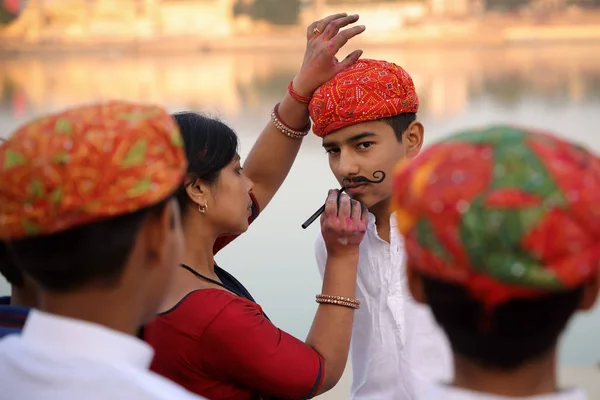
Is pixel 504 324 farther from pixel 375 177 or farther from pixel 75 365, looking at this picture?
pixel 375 177

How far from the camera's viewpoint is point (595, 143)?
5.12 metres

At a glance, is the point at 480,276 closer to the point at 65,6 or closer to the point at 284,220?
the point at 284,220

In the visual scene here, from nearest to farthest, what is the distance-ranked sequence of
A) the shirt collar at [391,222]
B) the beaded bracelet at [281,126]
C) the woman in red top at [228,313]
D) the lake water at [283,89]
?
1. the woman in red top at [228,313]
2. the shirt collar at [391,222]
3. the beaded bracelet at [281,126]
4. the lake water at [283,89]

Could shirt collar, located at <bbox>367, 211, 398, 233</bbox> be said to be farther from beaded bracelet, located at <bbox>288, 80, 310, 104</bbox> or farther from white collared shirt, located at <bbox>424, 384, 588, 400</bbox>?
white collared shirt, located at <bbox>424, 384, 588, 400</bbox>

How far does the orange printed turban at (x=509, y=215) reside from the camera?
2.83ft

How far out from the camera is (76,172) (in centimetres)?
102

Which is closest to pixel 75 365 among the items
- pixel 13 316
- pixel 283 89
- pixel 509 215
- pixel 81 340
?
pixel 81 340

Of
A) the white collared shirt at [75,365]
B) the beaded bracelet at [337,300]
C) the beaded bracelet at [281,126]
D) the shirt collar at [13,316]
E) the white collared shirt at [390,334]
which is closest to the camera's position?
the white collared shirt at [75,365]

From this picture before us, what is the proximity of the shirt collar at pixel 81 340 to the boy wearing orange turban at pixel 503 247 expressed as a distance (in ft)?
1.26

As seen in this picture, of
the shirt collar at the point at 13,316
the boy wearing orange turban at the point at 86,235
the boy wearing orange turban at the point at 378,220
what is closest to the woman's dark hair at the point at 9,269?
the shirt collar at the point at 13,316

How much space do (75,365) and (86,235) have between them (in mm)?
165

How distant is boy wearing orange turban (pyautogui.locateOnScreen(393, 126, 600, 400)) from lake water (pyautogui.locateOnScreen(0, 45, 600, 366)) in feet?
13.4

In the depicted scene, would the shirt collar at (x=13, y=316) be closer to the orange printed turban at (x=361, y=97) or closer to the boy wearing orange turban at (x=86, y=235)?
the boy wearing orange turban at (x=86, y=235)

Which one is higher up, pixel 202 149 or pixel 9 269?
pixel 202 149
